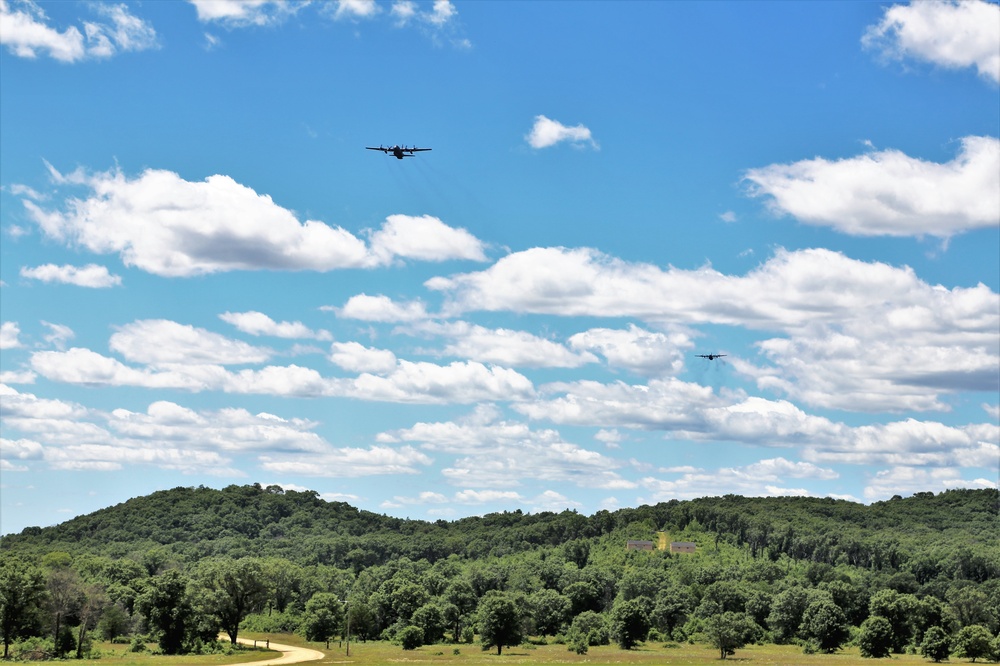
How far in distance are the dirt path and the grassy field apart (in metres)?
1.99

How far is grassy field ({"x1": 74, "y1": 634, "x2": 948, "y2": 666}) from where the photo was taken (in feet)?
443

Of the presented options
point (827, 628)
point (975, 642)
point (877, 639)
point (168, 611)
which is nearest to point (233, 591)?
point (168, 611)

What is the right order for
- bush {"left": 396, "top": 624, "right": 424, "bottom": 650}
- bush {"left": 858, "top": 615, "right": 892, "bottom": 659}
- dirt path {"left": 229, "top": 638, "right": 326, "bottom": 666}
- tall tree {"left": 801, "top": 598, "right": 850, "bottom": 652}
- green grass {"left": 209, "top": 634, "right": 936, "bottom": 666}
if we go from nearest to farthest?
1. dirt path {"left": 229, "top": 638, "right": 326, "bottom": 666}
2. green grass {"left": 209, "top": 634, "right": 936, "bottom": 666}
3. bush {"left": 858, "top": 615, "right": 892, "bottom": 659}
4. bush {"left": 396, "top": 624, "right": 424, "bottom": 650}
5. tall tree {"left": 801, "top": 598, "right": 850, "bottom": 652}

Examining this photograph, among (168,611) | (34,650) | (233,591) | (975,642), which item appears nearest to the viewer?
(34,650)

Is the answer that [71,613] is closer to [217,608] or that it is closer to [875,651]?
[217,608]

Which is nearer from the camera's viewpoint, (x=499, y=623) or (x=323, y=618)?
(x=499, y=623)

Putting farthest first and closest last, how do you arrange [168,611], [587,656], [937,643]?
[587,656]
[937,643]
[168,611]

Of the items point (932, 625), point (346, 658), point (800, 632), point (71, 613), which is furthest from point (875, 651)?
point (71, 613)

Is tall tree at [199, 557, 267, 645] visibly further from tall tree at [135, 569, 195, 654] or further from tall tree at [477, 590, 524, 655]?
tall tree at [477, 590, 524, 655]

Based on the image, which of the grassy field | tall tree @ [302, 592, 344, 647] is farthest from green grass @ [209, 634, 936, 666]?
tall tree @ [302, 592, 344, 647]

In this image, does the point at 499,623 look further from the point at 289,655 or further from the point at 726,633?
the point at 726,633

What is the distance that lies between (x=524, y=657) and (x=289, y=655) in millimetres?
32848

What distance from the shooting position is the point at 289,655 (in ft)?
495

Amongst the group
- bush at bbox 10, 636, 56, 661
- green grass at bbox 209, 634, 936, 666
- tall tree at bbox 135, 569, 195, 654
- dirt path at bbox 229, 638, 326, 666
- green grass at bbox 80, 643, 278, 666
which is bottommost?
green grass at bbox 209, 634, 936, 666
